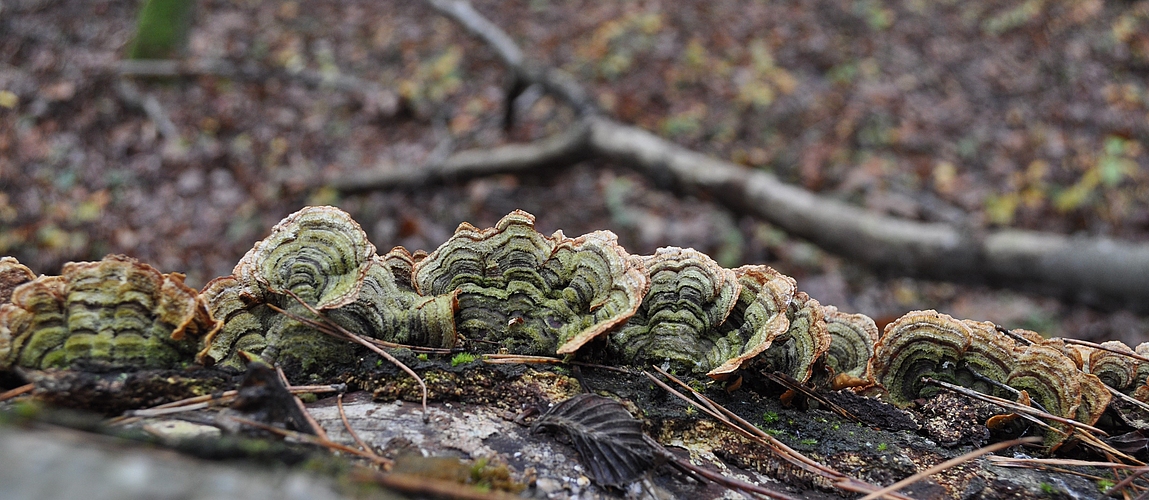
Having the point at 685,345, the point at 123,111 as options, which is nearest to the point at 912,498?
the point at 685,345

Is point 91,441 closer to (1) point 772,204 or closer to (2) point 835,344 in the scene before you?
(2) point 835,344

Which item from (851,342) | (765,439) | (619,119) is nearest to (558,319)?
(765,439)

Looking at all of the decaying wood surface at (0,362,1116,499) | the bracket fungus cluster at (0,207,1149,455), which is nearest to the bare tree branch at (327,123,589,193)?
the bracket fungus cluster at (0,207,1149,455)

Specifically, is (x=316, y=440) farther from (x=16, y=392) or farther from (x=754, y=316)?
(x=754, y=316)

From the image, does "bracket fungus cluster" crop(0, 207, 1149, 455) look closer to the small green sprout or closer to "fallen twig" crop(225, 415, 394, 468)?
the small green sprout

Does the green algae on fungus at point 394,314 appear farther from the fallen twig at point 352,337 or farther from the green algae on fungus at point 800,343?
the green algae on fungus at point 800,343

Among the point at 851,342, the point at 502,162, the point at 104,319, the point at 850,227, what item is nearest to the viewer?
the point at 104,319

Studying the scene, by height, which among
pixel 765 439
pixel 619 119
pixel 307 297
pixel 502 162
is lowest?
pixel 765 439
